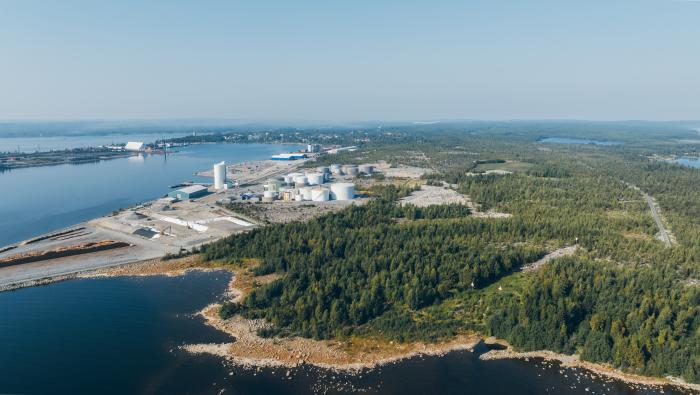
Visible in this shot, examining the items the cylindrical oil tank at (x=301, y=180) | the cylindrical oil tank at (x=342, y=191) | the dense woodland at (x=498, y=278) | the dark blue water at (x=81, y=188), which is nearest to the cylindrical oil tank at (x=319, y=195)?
the cylindrical oil tank at (x=342, y=191)

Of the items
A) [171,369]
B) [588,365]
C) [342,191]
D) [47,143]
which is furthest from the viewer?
[47,143]

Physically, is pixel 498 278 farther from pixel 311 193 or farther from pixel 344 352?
pixel 311 193

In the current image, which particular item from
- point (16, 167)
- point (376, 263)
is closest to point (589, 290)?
point (376, 263)

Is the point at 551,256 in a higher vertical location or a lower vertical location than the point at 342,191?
lower

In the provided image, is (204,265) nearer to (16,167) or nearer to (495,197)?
(495,197)

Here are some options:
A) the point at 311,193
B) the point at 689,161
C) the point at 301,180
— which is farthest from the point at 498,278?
the point at 689,161

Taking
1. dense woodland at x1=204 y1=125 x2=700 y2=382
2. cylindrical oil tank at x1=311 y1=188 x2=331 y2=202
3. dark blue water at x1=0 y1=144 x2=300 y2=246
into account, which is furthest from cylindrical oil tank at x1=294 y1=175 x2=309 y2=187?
dark blue water at x1=0 y1=144 x2=300 y2=246

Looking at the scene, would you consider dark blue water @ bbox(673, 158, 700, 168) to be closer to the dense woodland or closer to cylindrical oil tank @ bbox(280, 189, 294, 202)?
the dense woodland
